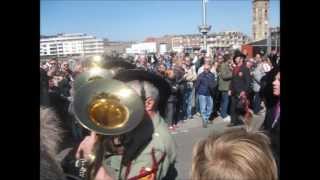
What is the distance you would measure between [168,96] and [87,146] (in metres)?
0.42

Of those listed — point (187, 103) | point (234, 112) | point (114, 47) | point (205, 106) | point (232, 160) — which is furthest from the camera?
point (187, 103)

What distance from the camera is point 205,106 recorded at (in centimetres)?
231

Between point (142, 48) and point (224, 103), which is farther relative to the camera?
point (224, 103)

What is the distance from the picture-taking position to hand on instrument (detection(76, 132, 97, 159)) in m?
1.98

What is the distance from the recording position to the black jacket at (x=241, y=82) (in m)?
2.18

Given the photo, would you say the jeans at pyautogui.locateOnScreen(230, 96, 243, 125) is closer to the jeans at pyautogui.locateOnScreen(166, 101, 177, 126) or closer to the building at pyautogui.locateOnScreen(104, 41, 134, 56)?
the jeans at pyautogui.locateOnScreen(166, 101, 177, 126)

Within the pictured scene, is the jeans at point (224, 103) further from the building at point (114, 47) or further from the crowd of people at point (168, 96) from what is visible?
the building at point (114, 47)

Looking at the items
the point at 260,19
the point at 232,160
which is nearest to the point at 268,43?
the point at 260,19

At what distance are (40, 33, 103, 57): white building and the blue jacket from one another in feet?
1.70

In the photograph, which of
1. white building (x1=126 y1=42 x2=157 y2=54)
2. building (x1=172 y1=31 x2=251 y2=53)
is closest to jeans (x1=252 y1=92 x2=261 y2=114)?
building (x1=172 y1=31 x2=251 y2=53)

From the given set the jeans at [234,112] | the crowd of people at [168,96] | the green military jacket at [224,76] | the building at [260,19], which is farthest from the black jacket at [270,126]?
the building at [260,19]

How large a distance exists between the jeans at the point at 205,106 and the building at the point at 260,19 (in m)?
0.38

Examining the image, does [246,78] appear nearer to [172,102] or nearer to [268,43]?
[268,43]
